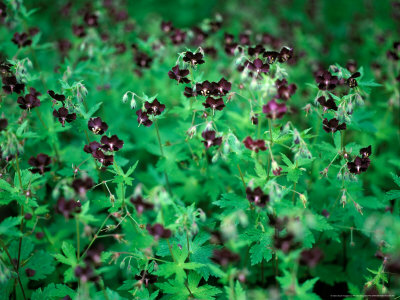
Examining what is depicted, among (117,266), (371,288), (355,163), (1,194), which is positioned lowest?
(117,266)

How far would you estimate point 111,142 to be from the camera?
362 cm

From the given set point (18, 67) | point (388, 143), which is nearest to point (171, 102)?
point (18, 67)

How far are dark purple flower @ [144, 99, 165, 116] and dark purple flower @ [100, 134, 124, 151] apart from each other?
0.48 m

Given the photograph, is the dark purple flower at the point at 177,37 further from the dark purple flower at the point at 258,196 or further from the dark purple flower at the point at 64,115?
the dark purple flower at the point at 258,196

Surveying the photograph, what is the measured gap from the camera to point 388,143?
6.73 metres

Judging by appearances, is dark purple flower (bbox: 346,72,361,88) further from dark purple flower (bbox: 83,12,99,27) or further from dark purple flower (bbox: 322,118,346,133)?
dark purple flower (bbox: 83,12,99,27)

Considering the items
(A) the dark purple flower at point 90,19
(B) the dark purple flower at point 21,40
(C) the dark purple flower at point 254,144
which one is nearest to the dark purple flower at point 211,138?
(C) the dark purple flower at point 254,144

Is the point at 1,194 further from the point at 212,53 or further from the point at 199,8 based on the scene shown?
the point at 199,8

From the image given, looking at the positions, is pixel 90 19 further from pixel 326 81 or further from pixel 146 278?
pixel 146 278

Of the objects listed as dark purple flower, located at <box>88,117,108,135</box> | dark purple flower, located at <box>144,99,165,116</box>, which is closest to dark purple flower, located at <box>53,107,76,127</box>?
dark purple flower, located at <box>88,117,108,135</box>

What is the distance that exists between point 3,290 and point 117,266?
4.36ft

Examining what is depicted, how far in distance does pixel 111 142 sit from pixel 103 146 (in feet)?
0.34

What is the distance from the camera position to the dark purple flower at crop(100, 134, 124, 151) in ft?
11.7

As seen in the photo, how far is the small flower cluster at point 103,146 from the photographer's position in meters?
3.53
